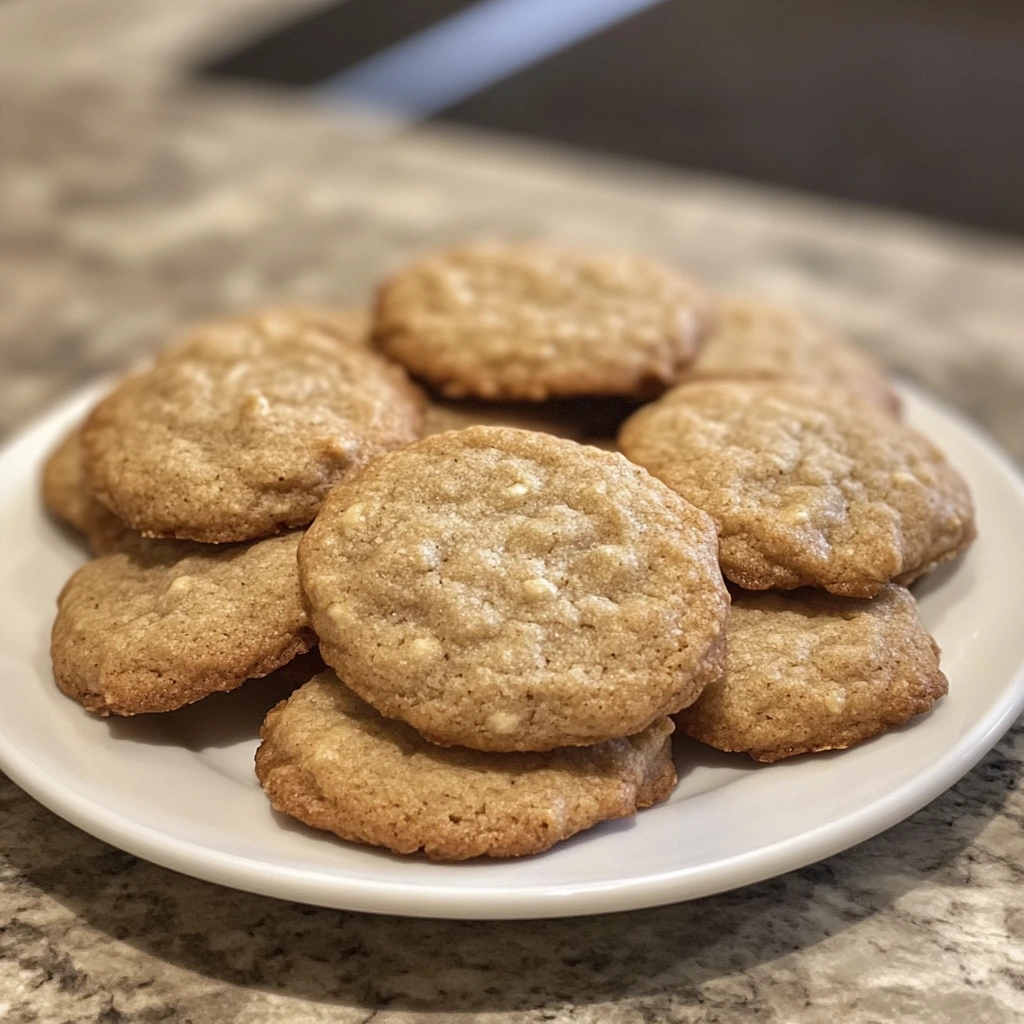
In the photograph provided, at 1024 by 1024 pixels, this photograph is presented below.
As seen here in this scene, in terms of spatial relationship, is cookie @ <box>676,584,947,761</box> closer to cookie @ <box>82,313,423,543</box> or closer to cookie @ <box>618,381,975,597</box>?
cookie @ <box>618,381,975,597</box>

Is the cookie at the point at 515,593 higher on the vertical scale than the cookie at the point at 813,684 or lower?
higher

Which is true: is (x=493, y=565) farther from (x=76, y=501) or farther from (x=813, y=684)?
(x=76, y=501)

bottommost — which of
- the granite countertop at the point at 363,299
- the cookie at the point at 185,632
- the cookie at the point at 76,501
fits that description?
the granite countertop at the point at 363,299

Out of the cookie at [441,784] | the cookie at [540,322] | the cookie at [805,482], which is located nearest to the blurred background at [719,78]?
the cookie at [540,322]

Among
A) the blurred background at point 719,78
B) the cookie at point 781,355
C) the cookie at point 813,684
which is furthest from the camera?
the blurred background at point 719,78

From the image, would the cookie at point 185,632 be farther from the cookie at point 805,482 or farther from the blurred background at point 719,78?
the blurred background at point 719,78

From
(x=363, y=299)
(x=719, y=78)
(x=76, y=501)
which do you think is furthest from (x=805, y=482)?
(x=719, y=78)

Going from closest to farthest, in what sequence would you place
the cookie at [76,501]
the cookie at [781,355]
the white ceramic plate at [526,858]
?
the white ceramic plate at [526,858], the cookie at [76,501], the cookie at [781,355]

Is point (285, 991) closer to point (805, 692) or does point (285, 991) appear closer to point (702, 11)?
point (805, 692)

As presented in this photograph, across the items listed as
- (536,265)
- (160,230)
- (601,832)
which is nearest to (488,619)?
(601,832)
